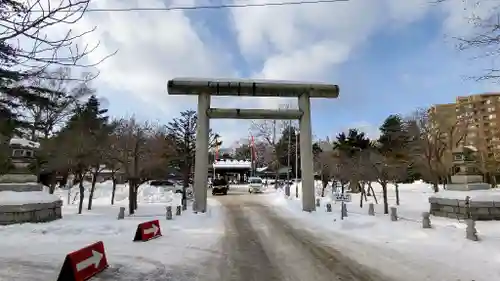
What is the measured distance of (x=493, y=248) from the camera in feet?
31.9

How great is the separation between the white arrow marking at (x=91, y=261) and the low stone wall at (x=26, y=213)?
9331 mm

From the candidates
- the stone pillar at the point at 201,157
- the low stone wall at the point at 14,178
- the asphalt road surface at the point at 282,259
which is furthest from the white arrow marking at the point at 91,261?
the stone pillar at the point at 201,157

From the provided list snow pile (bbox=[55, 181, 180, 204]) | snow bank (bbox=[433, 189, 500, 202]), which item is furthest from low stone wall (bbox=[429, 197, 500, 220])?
snow pile (bbox=[55, 181, 180, 204])

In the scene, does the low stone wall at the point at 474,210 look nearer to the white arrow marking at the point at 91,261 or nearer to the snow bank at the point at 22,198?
the white arrow marking at the point at 91,261

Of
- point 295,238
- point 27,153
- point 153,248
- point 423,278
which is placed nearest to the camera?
point 423,278

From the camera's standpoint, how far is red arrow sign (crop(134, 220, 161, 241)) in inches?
457

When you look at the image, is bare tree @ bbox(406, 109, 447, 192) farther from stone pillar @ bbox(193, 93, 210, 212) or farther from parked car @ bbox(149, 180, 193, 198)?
parked car @ bbox(149, 180, 193, 198)

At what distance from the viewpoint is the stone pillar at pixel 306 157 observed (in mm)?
21359

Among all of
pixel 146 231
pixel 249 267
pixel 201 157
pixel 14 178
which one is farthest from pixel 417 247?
pixel 14 178

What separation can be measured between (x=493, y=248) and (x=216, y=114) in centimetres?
1566

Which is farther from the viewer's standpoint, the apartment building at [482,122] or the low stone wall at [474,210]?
the apartment building at [482,122]

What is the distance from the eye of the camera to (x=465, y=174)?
1769cm

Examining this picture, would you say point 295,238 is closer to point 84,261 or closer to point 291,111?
point 84,261

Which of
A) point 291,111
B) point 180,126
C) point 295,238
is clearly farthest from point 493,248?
point 180,126
